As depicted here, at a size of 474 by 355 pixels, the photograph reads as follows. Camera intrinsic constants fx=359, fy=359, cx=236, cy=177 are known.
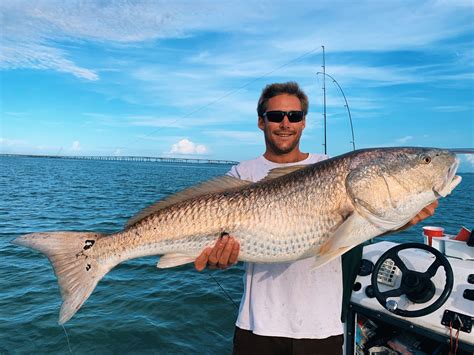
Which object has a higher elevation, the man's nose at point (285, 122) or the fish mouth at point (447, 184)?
the man's nose at point (285, 122)

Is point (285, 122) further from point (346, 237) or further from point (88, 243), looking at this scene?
point (88, 243)

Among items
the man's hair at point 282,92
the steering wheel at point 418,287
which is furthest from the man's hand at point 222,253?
the steering wheel at point 418,287

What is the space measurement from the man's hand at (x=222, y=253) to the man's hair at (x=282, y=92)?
1.57 m

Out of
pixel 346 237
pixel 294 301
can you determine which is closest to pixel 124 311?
pixel 294 301

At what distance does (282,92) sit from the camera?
151 inches

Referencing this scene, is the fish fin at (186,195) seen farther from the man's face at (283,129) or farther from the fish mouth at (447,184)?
the fish mouth at (447,184)

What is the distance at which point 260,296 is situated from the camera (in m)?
3.32

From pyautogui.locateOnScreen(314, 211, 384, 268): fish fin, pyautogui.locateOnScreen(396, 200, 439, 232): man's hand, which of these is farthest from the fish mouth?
pyautogui.locateOnScreen(314, 211, 384, 268): fish fin

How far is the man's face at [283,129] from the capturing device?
368 centimetres

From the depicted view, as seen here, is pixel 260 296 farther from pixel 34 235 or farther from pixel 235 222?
pixel 34 235

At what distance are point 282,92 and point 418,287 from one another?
2.68 meters

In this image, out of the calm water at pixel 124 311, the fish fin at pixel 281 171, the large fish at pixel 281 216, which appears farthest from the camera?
the calm water at pixel 124 311

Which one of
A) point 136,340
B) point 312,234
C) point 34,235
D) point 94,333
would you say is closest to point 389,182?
point 312,234

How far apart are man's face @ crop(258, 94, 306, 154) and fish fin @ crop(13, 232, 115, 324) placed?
193cm
